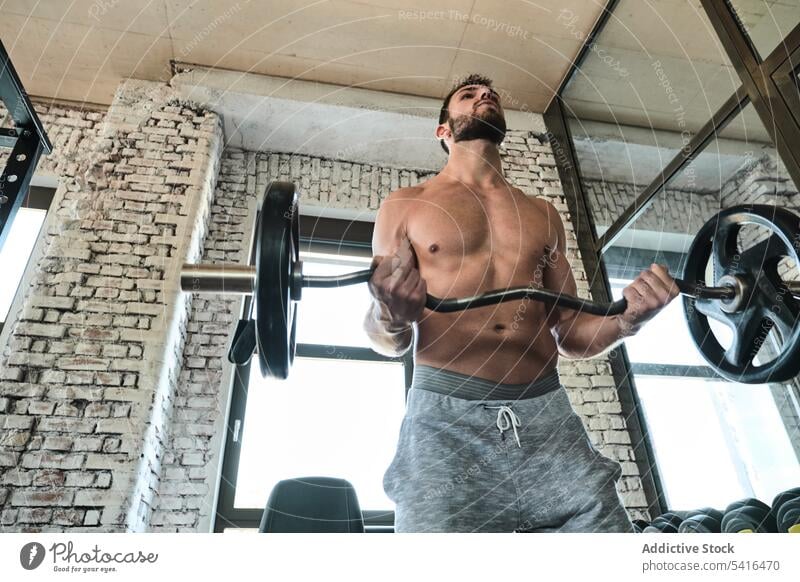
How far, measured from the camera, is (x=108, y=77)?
1932 mm

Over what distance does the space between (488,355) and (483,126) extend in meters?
0.55

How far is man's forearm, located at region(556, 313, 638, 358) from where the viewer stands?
0.80m

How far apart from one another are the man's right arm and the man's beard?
0.18 meters

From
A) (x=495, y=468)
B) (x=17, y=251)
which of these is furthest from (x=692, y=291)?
(x=17, y=251)

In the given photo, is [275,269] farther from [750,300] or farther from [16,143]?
[16,143]

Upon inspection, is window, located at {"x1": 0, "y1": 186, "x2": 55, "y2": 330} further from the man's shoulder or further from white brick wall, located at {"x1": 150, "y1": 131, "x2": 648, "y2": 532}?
the man's shoulder

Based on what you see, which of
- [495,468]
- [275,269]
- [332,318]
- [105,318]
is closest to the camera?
[275,269]

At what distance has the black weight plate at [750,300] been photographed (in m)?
0.63

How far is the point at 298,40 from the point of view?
1874 millimetres

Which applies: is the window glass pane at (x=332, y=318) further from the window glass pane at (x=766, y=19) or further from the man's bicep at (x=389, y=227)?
the window glass pane at (x=766, y=19)

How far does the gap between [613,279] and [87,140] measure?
2025mm

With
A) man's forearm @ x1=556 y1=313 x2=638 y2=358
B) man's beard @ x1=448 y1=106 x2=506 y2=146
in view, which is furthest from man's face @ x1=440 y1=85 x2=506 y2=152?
man's forearm @ x1=556 y1=313 x2=638 y2=358

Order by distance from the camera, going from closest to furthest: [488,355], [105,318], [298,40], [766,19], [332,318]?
[488,355]
[766,19]
[105,318]
[332,318]
[298,40]
